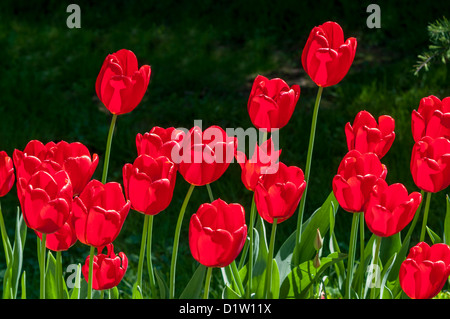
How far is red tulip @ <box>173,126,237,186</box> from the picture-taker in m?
1.53

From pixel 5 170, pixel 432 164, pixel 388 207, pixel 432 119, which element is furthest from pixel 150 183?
pixel 432 119

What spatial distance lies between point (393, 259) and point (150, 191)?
26.2 inches

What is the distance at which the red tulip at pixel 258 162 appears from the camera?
1653 millimetres

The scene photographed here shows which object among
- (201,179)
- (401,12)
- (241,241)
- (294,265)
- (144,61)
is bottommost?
(294,265)

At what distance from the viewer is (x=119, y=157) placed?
4066mm

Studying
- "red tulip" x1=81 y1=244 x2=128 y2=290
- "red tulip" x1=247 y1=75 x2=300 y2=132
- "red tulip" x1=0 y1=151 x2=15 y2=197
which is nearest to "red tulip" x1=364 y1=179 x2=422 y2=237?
"red tulip" x1=247 y1=75 x2=300 y2=132

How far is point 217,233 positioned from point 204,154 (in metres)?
0.23

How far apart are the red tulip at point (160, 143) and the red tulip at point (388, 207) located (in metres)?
0.46

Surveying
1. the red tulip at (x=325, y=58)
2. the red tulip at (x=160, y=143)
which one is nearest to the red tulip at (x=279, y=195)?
the red tulip at (x=160, y=143)

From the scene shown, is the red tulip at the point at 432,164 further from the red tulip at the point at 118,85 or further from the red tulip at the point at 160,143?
the red tulip at the point at 118,85

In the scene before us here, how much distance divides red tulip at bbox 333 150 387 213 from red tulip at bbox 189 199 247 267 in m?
0.27

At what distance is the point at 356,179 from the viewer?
154 cm

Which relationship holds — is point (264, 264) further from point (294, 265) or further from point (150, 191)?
point (150, 191)
